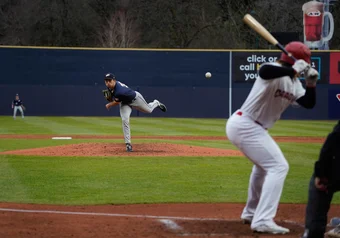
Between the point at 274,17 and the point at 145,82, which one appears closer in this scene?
the point at 145,82

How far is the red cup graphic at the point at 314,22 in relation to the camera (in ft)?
104

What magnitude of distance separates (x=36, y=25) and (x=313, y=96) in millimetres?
44298

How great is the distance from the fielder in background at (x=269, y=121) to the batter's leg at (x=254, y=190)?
200 mm

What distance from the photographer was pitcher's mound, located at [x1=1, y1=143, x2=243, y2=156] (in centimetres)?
1659

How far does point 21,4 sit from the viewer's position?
166 ft

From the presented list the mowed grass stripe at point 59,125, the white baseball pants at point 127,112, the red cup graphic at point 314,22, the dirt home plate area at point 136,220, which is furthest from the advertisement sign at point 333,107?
the dirt home plate area at point 136,220

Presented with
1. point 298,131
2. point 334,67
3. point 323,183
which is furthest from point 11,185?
point 334,67

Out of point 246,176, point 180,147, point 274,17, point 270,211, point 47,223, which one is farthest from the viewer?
point 274,17

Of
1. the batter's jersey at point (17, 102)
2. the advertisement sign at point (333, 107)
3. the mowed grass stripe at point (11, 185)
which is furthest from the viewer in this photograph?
the advertisement sign at point (333, 107)

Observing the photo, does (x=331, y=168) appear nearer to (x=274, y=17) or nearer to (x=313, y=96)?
(x=313, y=96)

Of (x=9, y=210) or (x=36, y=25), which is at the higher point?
(x=36, y=25)

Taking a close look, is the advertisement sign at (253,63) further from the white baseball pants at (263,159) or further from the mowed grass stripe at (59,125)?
the white baseball pants at (263,159)

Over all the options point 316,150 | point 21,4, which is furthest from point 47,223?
point 21,4

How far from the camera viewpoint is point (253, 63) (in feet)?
112
